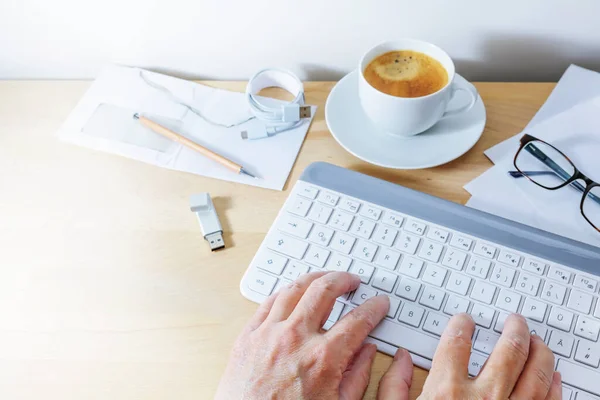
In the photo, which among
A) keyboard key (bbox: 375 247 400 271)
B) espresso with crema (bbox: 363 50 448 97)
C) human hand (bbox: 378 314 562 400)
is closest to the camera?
human hand (bbox: 378 314 562 400)

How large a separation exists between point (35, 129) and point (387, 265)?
21.0 inches

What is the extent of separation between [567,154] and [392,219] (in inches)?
9.9

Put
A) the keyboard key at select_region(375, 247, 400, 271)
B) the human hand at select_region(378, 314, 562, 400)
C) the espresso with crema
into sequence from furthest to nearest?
the espresso with crema → the keyboard key at select_region(375, 247, 400, 271) → the human hand at select_region(378, 314, 562, 400)

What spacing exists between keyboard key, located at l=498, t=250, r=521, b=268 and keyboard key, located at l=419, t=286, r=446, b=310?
0.26ft

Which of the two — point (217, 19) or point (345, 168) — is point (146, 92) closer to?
point (217, 19)

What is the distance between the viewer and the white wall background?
790mm

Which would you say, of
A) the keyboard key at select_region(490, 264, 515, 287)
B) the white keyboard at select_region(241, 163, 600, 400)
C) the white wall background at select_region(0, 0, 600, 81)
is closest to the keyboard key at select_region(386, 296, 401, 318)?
the white keyboard at select_region(241, 163, 600, 400)

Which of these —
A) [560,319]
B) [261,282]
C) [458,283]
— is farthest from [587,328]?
[261,282]

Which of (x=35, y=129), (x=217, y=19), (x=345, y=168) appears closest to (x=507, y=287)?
(x=345, y=168)

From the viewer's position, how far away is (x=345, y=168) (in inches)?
28.4

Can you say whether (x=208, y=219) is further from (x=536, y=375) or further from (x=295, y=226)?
(x=536, y=375)

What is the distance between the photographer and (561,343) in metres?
0.56

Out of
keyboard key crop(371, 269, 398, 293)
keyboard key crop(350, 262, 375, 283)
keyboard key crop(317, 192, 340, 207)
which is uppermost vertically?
keyboard key crop(317, 192, 340, 207)

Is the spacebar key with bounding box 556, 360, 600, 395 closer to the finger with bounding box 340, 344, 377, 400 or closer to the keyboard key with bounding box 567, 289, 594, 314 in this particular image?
the keyboard key with bounding box 567, 289, 594, 314
